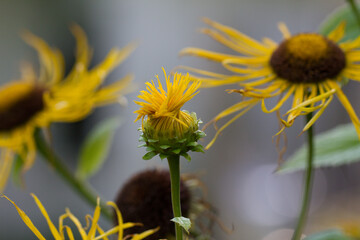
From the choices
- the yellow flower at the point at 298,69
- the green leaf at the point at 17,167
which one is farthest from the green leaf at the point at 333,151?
the green leaf at the point at 17,167

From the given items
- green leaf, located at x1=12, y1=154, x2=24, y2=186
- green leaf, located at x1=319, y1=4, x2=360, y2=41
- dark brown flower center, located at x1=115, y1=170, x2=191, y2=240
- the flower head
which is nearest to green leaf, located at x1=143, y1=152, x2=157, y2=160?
the flower head

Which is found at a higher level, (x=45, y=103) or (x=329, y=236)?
(x=45, y=103)

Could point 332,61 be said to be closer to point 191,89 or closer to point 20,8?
point 191,89

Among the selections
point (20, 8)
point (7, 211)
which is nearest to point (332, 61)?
point (7, 211)

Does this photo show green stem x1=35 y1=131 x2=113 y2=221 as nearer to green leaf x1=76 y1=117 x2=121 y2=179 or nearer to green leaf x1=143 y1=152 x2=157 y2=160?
green leaf x1=76 y1=117 x2=121 y2=179

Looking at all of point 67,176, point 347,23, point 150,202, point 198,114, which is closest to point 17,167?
point 67,176

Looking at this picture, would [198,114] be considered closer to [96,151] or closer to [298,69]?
[96,151]
